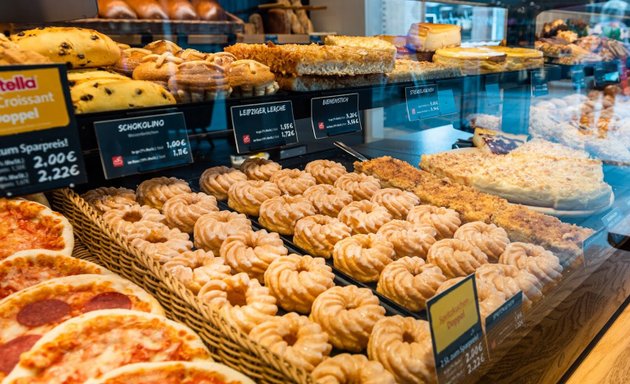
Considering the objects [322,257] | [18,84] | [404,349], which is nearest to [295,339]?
[404,349]

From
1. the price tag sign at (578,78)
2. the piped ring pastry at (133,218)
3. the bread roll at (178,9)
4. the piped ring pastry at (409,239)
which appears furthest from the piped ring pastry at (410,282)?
the bread roll at (178,9)

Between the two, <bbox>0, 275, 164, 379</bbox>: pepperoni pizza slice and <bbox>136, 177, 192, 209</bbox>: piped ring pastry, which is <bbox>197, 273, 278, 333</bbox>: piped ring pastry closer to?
<bbox>0, 275, 164, 379</bbox>: pepperoni pizza slice

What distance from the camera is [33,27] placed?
185 cm

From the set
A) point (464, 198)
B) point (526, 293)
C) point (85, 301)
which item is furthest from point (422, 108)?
point (85, 301)

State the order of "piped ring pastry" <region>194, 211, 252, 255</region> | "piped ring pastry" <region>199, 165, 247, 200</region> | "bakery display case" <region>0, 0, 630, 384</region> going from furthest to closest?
1. "piped ring pastry" <region>199, 165, 247, 200</region>
2. "piped ring pastry" <region>194, 211, 252, 255</region>
3. "bakery display case" <region>0, 0, 630, 384</region>

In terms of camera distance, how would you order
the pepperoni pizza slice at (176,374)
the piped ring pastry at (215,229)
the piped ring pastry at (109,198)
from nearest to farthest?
1. the pepperoni pizza slice at (176,374)
2. the piped ring pastry at (215,229)
3. the piped ring pastry at (109,198)

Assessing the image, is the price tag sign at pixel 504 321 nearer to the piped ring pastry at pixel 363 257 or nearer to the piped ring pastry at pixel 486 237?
the piped ring pastry at pixel 486 237

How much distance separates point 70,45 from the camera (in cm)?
167

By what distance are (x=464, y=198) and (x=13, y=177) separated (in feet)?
5.52

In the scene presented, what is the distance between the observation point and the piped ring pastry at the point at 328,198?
2.01 m

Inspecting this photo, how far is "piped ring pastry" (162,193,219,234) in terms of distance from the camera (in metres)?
1.82

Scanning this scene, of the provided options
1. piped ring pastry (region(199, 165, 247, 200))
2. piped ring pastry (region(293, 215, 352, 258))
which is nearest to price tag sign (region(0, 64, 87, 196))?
piped ring pastry (region(293, 215, 352, 258))

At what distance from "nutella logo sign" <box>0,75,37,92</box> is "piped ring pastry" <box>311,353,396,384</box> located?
85 centimetres

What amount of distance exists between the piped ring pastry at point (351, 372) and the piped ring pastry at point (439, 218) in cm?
86
